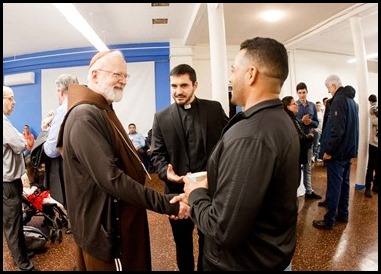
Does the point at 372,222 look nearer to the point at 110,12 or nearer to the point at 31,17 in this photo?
the point at 110,12

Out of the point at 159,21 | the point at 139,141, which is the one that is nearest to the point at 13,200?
the point at 139,141

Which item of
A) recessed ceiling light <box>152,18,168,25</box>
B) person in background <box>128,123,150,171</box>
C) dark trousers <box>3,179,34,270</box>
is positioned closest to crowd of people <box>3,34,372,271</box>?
dark trousers <box>3,179,34,270</box>

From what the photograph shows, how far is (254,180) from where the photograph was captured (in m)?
0.91

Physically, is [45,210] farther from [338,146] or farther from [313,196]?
[313,196]

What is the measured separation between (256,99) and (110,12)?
5.16m

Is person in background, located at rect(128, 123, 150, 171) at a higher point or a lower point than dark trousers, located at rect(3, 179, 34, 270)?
higher

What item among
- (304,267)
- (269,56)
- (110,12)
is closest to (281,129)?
(269,56)

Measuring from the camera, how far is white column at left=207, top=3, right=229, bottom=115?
3523 millimetres

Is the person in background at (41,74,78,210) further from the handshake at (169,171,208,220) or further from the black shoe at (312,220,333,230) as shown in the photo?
the black shoe at (312,220,333,230)

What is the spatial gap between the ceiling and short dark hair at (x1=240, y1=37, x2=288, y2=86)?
12.4 feet

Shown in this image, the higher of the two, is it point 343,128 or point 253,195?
point 343,128

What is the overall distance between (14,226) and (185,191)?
88.8 inches

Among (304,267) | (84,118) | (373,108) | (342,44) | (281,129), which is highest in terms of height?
(342,44)

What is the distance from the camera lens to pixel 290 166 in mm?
1002
